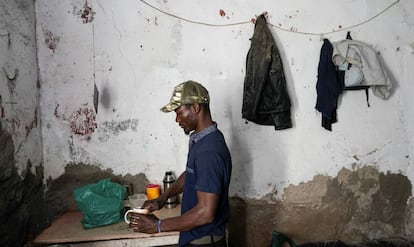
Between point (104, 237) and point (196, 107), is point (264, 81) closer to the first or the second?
point (196, 107)

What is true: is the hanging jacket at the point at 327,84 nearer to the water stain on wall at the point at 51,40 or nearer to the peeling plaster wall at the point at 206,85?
the peeling plaster wall at the point at 206,85

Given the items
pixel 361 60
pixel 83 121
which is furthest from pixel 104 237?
pixel 361 60

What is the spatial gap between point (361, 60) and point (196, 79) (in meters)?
1.33

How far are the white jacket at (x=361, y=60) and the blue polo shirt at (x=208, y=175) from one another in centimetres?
146

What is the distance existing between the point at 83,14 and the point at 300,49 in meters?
1.79

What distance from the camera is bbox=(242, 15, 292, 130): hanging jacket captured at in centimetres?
252

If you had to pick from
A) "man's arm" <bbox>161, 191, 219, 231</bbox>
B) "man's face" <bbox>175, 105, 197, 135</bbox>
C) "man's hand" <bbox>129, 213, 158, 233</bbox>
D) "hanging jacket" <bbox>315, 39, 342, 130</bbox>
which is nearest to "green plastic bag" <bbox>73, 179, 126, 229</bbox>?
"man's hand" <bbox>129, 213, 158, 233</bbox>

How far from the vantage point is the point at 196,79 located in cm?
263

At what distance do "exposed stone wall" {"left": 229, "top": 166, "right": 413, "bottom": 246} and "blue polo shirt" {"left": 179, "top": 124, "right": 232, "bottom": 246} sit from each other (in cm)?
103

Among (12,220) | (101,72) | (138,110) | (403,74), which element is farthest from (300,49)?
(12,220)

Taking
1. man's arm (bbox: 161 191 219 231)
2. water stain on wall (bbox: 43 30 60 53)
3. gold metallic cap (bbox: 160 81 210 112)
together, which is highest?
water stain on wall (bbox: 43 30 60 53)

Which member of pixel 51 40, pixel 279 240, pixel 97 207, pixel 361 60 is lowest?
pixel 279 240

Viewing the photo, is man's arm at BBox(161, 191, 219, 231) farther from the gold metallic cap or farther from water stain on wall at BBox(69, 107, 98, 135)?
water stain on wall at BBox(69, 107, 98, 135)

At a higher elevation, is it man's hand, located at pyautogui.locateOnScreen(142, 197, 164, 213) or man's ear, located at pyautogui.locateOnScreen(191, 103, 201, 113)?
man's ear, located at pyautogui.locateOnScreen(191, 103, 201, 113)
